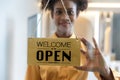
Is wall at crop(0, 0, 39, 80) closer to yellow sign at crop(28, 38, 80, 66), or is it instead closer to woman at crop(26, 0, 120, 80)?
woman at crop(26, 0, 120, 80)

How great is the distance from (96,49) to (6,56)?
0.48 meters

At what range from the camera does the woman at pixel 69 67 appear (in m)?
0.57

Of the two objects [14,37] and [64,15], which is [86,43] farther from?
[14,37]

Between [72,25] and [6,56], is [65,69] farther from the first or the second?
[6,56]

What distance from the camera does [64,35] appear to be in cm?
62

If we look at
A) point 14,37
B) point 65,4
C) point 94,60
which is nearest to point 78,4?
point 65,4

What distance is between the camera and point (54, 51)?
1.75 feet

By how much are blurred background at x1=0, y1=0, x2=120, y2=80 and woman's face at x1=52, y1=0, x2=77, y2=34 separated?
0.14 ft

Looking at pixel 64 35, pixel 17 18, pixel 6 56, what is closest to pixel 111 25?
pixel 17 18

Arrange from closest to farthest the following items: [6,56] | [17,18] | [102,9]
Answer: [6,56] < [17,18] < [102,9]

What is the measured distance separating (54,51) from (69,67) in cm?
12

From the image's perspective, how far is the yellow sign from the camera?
0.53m

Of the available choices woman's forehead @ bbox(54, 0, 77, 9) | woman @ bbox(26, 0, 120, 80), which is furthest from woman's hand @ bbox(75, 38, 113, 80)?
woman's forehead @ bbox(54, 0, 77, 9)

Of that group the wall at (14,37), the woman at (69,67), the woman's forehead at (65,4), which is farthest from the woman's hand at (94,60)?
the wall at (14,37)
